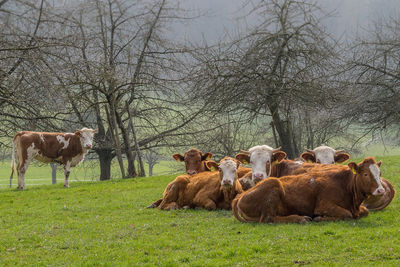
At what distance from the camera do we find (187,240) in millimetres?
7199

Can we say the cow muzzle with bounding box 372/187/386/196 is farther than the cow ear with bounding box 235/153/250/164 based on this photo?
No

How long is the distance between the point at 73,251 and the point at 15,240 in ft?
4.93

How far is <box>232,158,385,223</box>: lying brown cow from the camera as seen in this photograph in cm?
788

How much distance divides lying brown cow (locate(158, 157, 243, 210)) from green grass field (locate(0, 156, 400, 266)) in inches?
14.4

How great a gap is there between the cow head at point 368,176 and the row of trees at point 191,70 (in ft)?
27.9

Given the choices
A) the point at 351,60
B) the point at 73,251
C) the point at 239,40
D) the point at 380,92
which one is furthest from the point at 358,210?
the point at 380,92

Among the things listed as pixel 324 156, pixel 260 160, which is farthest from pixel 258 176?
pixel 324 156

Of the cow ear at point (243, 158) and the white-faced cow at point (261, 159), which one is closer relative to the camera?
the white-faced cow at point (261, 159)

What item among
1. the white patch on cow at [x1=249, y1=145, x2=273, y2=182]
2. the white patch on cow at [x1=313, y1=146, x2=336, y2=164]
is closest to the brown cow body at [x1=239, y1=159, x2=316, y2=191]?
the white patch on cow at [x1=249, y1=145, x2=273, y2=182]

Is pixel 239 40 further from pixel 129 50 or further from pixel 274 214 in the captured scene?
pixel 274 214

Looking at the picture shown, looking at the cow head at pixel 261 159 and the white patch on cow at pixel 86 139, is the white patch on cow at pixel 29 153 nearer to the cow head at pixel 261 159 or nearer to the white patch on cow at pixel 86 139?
the white patch on cow at pixel 86 139

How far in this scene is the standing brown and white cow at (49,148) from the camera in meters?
17.4

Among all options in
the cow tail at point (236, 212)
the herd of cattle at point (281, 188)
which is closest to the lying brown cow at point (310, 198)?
the herd of cattle at point (281, 188)

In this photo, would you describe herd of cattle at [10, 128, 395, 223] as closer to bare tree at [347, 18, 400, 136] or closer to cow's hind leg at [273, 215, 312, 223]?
cow's hind leg at [273, 215, 312, 223]
